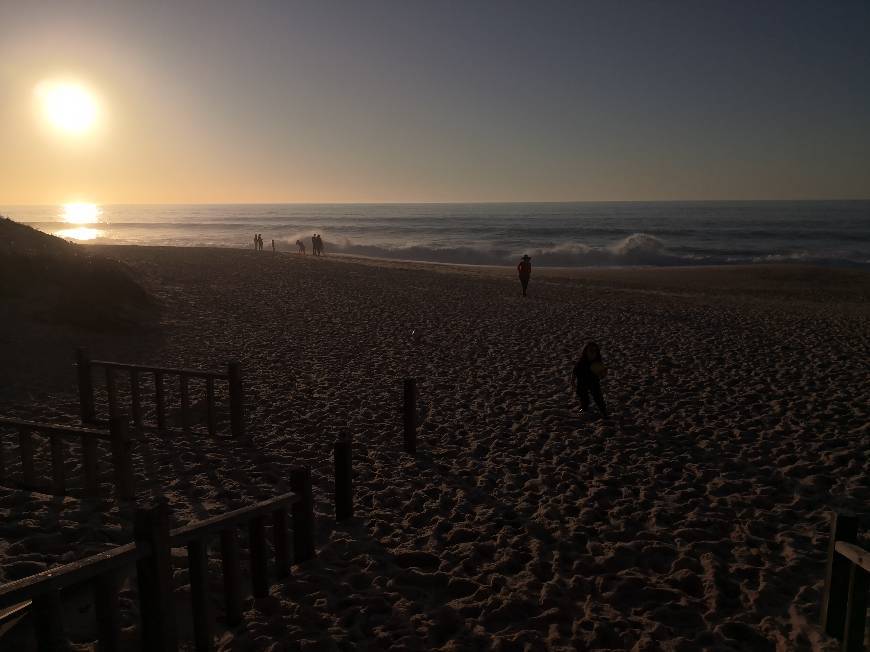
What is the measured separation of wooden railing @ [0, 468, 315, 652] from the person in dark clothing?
580cm

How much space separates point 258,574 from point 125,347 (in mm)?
10858

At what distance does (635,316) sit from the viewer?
61.0ft

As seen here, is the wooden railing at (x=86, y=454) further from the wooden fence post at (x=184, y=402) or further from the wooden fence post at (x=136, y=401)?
the wooden fence post at (x=184, y=402)

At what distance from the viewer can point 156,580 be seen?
134 inches

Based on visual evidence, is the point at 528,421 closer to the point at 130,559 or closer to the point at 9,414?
the point at 130,559

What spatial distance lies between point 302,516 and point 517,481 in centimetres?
286

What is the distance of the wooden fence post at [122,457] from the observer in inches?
231

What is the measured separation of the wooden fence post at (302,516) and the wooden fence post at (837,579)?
391 cm

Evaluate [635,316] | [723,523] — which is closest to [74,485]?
[723,523]

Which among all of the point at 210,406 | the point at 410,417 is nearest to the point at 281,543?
the point at 410,417

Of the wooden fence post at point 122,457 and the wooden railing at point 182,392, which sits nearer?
the wooden fence post at point 122,457

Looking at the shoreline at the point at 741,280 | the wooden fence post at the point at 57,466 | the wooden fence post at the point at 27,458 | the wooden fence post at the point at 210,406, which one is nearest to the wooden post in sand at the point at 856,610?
the wooden fence post at the point at 57,466

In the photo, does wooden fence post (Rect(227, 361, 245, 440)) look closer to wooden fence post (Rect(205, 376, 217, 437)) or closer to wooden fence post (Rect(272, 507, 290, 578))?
wooden fence post (Rect(205, 376, 217, 437))

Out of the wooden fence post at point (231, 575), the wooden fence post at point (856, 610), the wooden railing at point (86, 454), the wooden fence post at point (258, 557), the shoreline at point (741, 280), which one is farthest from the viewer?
the shoreline at point (741, 280)
